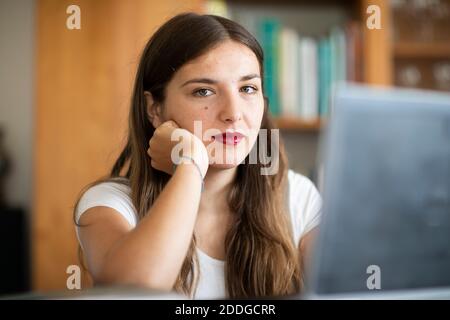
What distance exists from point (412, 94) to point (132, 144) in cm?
55

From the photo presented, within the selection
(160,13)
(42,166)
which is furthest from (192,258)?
(160,13)

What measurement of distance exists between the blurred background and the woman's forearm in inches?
31.9

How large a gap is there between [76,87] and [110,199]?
80cm

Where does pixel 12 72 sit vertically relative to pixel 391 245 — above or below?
above

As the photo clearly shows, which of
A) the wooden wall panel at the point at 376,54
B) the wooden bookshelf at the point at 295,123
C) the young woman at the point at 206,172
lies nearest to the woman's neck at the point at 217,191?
the young woman at the point at 206,172

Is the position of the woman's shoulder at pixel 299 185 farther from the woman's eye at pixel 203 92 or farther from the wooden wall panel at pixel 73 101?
the wooden wall panel at pixel 73 101

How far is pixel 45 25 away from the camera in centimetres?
146

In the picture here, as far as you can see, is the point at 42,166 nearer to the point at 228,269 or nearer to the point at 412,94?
the point at 228,269

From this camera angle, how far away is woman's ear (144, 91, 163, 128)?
2.84 feet

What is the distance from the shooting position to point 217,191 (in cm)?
91

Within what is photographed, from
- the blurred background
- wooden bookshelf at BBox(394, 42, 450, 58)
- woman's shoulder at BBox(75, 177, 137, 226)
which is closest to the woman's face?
woman's shoulder at BBox(75, 177, 137, 226)

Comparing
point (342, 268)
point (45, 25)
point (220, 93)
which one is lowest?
point (342, 268)

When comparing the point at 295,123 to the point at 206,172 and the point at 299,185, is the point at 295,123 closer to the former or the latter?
the point at 299,185

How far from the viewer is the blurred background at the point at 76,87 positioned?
57.4 inches
